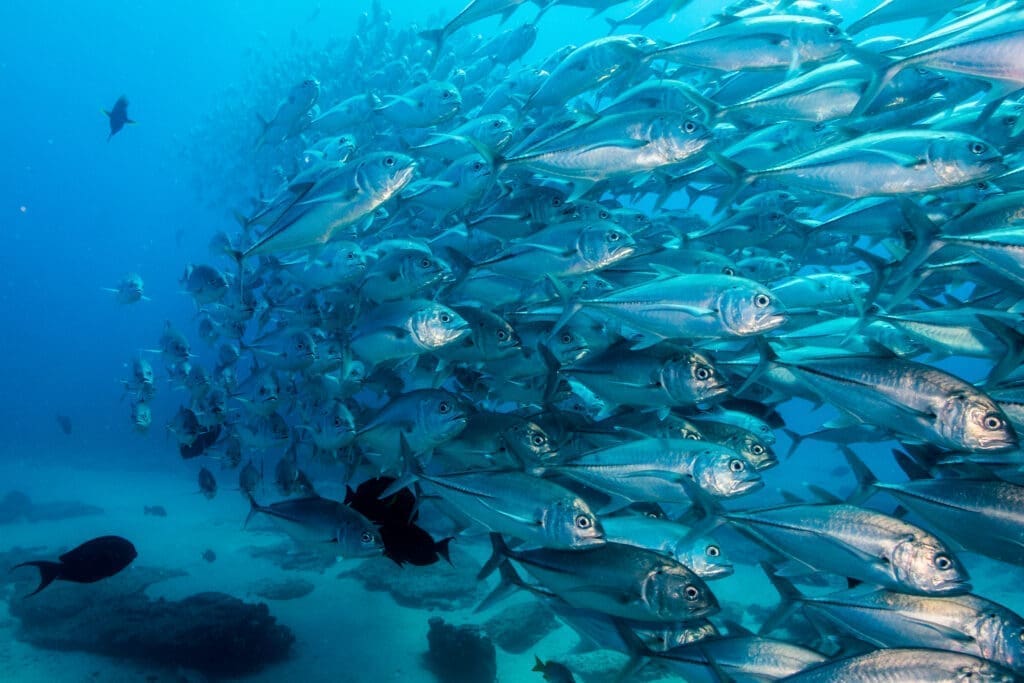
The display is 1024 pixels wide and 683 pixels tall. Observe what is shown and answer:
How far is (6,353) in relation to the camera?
64.9m

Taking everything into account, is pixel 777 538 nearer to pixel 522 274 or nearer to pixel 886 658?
pixel 886 658

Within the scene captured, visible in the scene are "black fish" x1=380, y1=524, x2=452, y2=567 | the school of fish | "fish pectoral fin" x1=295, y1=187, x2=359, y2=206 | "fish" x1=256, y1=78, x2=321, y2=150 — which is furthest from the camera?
"fish" x1=256, y1=78, x2=321, y2=150

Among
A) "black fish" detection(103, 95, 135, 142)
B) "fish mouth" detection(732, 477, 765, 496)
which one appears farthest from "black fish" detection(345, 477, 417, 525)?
"black fish" detection(103, 95, 135, 142)

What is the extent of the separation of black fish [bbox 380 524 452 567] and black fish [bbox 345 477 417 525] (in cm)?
6

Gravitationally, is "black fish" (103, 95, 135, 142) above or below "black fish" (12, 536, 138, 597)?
above

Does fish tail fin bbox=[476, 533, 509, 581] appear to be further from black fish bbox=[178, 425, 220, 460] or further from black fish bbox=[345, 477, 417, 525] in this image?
black fish bbox=[178, 425, 220, 460]

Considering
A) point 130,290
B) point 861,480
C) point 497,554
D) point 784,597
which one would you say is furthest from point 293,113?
point 784,597

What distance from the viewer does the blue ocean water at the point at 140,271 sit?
8.56 meters

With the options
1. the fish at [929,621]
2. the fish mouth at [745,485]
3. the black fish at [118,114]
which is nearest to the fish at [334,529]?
the fish mouth at [745,485]

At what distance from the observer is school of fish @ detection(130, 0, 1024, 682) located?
2.73 meters

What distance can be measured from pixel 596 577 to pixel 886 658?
1206mm

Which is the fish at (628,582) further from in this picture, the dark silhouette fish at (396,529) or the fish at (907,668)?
the dark silhouette fish at (396,529)

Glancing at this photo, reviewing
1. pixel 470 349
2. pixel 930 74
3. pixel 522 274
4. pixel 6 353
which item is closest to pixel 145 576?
pixel 470 349

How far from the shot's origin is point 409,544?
14.7ft
